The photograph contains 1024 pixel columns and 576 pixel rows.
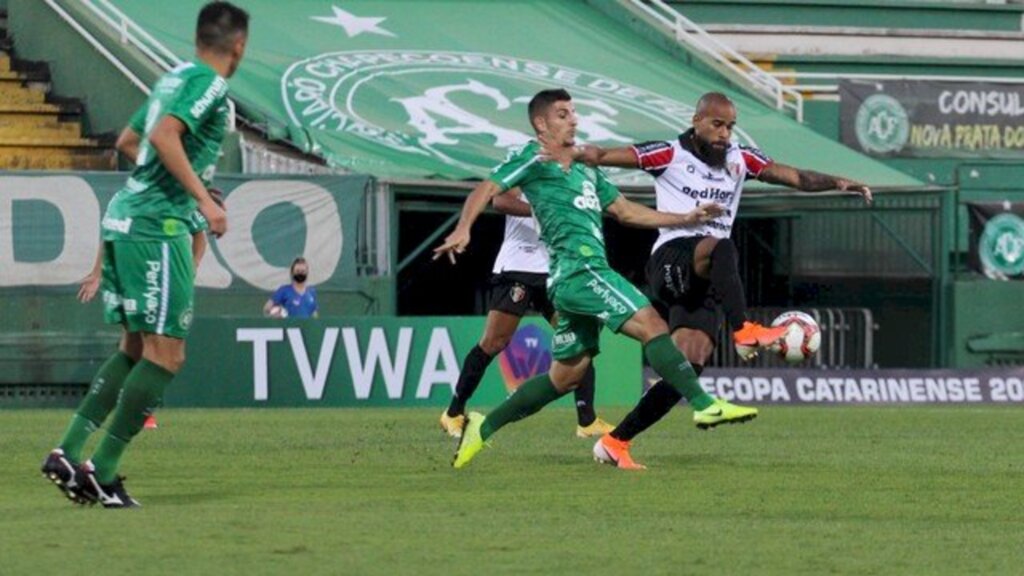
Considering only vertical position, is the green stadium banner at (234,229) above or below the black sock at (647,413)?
above

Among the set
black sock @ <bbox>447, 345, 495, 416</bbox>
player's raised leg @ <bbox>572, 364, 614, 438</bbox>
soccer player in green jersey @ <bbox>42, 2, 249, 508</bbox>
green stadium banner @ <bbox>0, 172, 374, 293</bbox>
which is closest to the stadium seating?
green stadium banner @ <bbox>0, 172, 374, 293</bbox>

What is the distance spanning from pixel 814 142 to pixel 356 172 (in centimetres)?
572

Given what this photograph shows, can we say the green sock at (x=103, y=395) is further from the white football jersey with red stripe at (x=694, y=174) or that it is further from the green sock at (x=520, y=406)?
the white football jersey with red stripe at (x=694, y=174)

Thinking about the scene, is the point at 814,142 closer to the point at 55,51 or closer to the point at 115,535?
the point at 55,51

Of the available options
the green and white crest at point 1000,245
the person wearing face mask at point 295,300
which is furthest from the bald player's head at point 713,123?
Result: the green and white crest at point 1000,245

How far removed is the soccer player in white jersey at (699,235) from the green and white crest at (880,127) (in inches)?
582

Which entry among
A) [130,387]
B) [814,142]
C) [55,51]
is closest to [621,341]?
[814,142]

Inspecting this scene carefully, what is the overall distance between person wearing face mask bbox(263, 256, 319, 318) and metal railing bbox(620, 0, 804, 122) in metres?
7.67

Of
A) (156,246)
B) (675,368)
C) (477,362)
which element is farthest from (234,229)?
(156,246)

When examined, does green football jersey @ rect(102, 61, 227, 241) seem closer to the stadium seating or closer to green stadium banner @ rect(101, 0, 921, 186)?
green stadium banner @ rect(101, 0, 921, 186)

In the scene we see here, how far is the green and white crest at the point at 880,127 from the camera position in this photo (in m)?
29.0

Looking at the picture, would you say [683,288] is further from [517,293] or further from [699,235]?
[517,293]

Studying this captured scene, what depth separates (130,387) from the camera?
34.0 feet

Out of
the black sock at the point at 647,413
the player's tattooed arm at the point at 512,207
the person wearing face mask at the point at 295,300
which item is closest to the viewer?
the black sock at the point at 647,413
